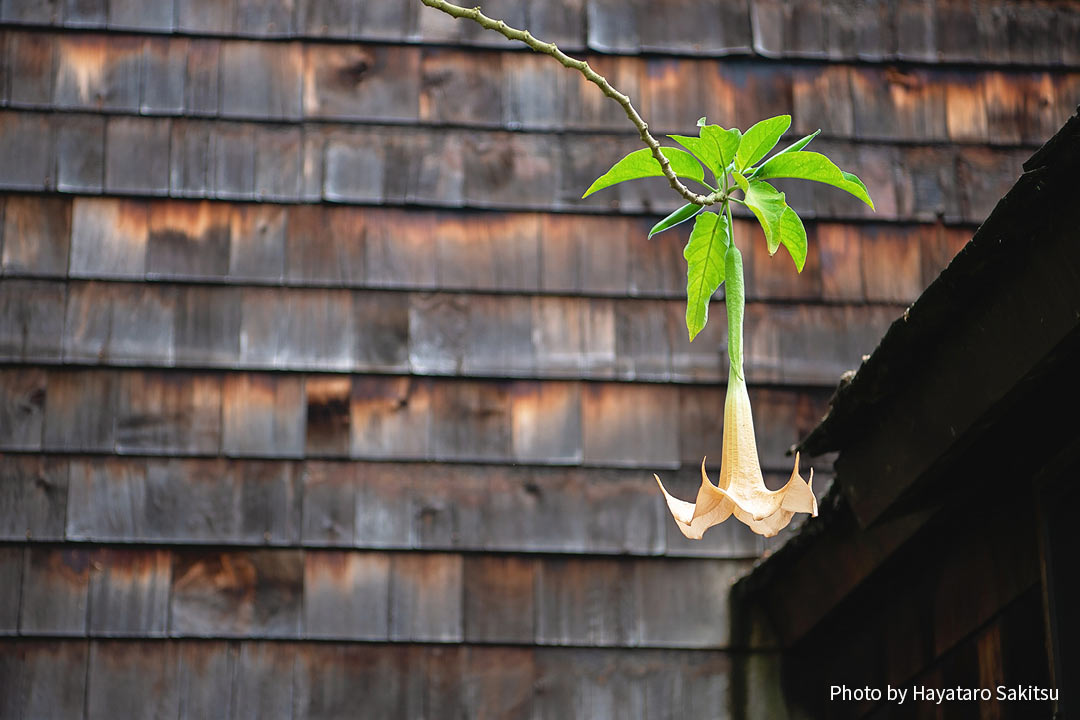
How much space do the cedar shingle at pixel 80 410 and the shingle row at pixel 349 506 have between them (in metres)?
0.05

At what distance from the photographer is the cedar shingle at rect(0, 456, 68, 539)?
3.27m

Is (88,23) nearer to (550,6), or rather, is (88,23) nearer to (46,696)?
(550,6)

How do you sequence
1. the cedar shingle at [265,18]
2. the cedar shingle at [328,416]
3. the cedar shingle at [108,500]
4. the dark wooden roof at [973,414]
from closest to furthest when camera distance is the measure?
the dark wooden roof at [973,414] < the cedar shingle at [108,500] < the cedar shingle at [328,416] < the cedar shingle at [265,18]

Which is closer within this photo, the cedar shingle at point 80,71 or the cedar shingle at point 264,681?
the cedar shingle at point 264,681

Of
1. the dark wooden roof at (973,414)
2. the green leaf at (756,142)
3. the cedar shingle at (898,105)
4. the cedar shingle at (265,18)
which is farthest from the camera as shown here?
the cedar shingle at (898,105)

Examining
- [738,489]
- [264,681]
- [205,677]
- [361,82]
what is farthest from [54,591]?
[738,489]

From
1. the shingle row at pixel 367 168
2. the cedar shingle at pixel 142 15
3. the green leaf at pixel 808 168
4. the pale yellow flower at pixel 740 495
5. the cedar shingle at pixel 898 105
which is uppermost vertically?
the cedar shingle at pixel 142 15

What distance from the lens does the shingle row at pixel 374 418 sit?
11.0ft

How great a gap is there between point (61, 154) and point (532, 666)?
199cm

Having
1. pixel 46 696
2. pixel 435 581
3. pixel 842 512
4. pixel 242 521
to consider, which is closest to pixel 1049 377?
pixel 842 512

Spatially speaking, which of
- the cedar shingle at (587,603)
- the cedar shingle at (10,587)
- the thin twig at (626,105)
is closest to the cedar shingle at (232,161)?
the cedar shingle at (10,587)

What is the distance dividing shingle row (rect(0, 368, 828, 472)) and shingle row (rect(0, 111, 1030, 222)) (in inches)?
21.6

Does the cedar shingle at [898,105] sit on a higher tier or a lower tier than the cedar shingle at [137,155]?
higher

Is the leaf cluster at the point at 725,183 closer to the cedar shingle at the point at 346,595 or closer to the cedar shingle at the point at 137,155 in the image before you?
the cedar shingle at the point at 346,595
